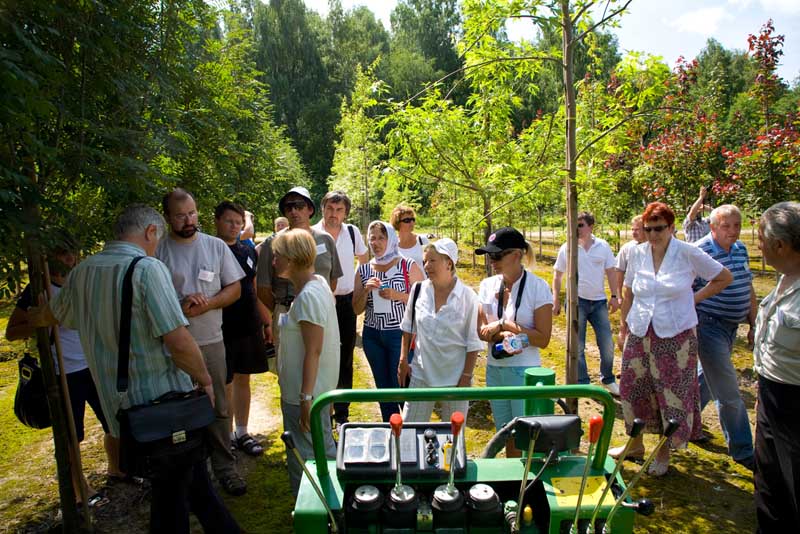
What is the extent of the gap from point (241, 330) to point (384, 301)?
49.0 inches

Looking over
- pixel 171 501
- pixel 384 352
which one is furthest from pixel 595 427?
pixel 384 352

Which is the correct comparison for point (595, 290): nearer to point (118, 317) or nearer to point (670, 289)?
point (670, 289)

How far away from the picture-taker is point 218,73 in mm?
8102

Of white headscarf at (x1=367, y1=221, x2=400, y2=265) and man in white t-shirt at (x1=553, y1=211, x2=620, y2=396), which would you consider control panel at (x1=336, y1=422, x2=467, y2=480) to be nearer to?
white headscarf at (x1=367, y1=221, x2=400, y2=265)

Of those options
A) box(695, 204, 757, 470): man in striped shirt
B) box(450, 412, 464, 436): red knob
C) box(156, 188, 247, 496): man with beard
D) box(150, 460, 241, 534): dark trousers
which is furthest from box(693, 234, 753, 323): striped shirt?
box(150, 460, 241, 534): dark trousers

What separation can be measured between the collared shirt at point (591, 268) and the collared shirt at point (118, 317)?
430 cm

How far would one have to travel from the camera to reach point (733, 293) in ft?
14.4

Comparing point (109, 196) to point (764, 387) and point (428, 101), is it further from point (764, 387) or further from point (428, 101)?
point (764, 387)

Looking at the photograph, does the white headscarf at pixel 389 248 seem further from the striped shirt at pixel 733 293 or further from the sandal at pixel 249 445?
the striped shirt at pixel 733 293

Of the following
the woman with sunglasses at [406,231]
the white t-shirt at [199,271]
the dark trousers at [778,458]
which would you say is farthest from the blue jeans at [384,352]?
the dark trousers at [778,458]

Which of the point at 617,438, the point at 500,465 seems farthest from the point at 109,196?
the point at 617,438

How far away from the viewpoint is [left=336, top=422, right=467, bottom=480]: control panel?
1956mm

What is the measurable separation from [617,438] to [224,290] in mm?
3732

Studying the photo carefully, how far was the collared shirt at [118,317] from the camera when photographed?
2604mm
